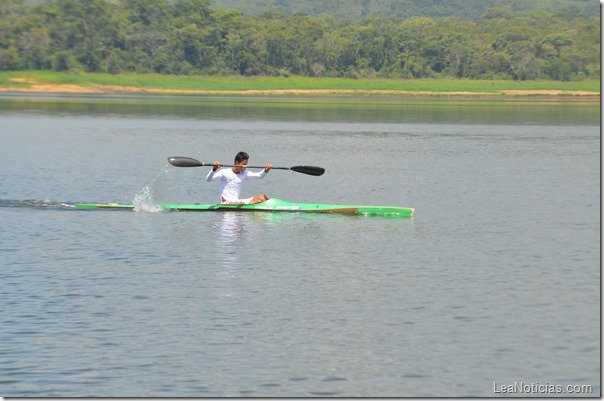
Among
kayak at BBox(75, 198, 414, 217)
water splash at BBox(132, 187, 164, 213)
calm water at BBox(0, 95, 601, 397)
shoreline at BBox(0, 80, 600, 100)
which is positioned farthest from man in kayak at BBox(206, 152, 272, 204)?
shoreline at BBox(0, 80, 600, 100)

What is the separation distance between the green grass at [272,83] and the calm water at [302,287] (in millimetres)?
89831

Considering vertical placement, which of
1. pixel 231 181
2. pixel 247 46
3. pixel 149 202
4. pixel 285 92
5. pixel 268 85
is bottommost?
pixel 285 92

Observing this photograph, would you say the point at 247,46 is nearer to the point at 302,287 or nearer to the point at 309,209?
the point at 309,209

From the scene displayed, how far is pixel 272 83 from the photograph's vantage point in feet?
456

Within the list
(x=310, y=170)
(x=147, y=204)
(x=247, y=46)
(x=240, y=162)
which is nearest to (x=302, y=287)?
(x=240, y=162)

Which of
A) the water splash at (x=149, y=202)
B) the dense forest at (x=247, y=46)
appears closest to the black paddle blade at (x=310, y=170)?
the water splash at (x=149, y=202)

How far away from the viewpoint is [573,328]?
16.4 metres

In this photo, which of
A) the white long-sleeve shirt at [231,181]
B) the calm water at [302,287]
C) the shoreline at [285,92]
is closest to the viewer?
the calm water at [302,287]

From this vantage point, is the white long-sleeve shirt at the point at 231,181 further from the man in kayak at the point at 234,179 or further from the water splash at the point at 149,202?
the water splash at the point at 149,202

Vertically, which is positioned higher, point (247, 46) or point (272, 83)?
point (247, 46)

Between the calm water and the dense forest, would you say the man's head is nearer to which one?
the calm water

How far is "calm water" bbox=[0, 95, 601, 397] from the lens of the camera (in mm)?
14164

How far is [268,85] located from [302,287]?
12058 centimetres

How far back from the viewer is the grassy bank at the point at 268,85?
128125mm
